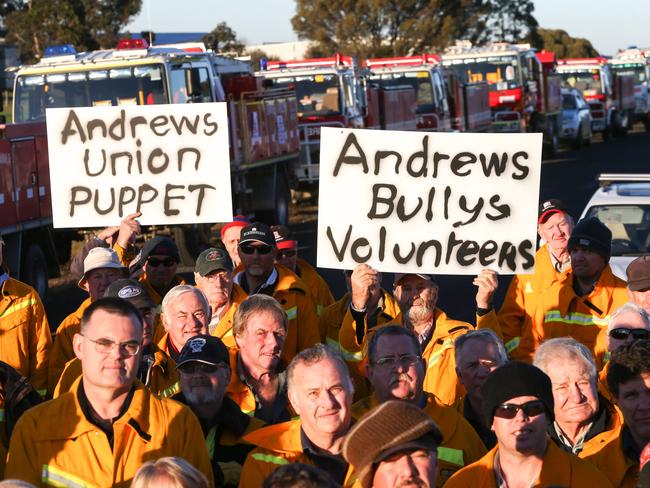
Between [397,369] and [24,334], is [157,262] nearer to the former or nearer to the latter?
[24,334]

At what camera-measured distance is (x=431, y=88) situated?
3184cm

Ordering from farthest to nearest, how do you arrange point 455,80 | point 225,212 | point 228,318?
point 455,80 < point 225,212 < point 228,318

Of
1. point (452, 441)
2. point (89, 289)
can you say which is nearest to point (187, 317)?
point (89, 289)

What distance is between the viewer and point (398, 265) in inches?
273

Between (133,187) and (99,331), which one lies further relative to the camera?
(133,187)

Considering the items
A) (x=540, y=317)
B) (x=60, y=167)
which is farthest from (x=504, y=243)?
(x=60, y=167)

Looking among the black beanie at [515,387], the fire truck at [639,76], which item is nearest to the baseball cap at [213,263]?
the black beanie at [515,387]

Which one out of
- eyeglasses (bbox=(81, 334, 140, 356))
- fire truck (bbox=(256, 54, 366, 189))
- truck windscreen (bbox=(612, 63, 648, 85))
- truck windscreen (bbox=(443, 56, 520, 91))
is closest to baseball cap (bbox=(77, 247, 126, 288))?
eyeglasses (bbox=(81, 334, 140, 356))

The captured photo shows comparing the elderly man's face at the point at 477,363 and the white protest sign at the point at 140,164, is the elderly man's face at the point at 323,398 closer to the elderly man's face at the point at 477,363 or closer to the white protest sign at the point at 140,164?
the elderly man's face at the point at 477,363

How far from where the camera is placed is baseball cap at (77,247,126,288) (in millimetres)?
7148

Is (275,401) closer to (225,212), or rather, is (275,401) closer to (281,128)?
(225,212)

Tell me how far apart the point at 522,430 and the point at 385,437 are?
790mm

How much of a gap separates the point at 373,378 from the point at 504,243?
188 centimetres

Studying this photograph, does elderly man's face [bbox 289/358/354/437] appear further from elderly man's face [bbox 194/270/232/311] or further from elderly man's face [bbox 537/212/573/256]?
elderly man's face [bbox 537/212/573/256]
